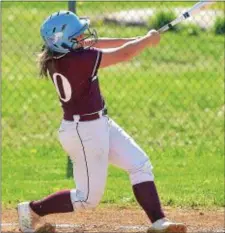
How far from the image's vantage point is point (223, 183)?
9.48 metres

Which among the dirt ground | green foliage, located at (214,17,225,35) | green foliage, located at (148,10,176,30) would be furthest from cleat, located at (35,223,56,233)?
green foliage, located at (214,17,225,35)

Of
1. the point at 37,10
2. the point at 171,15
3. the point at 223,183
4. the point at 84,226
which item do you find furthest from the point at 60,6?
the point at 84,226

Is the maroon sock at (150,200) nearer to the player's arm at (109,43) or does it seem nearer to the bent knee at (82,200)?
the bent knee at (82,200)

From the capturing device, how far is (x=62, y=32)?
6.94 metres

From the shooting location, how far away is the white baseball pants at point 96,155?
7.08 metres

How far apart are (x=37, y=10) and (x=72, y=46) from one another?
7084mm

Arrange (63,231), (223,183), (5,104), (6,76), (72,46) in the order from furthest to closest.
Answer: (6,76)
(5,104)
(223,183)
(63,231)
(72,46)

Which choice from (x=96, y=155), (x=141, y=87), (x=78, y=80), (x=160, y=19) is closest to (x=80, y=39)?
(x=78, y=80)

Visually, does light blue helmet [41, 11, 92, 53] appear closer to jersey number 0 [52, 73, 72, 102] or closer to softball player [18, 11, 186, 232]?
softball player [18, 11, 186, 232]

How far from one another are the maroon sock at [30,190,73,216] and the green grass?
1.37 m

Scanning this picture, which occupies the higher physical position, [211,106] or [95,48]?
[95,48]

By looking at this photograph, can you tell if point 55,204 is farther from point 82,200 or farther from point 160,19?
point 160,19

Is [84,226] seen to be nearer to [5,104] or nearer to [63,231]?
[63,231]

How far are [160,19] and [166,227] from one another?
676 centimetres
